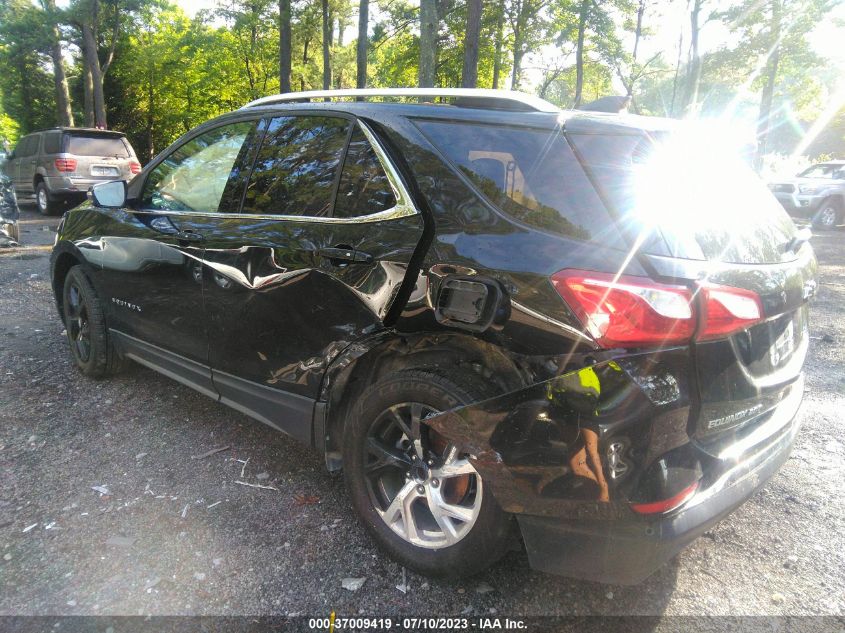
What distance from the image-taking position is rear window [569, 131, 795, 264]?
1.88 meters

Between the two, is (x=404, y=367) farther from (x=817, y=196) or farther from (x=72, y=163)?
(x=817, y=196)

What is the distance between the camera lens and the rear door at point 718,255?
1819 mm

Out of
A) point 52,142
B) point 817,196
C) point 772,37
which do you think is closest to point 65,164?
point 52,142

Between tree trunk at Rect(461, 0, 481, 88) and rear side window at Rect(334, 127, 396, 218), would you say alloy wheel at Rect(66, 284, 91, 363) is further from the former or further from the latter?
tree trunk at Rect(461, 0, 481, 88)

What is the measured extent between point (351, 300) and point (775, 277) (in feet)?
5.13

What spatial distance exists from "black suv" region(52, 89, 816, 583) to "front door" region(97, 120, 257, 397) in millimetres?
127

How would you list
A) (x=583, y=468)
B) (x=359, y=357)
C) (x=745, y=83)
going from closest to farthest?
(x=583, y=468) → (x=359, y=357) → (x=745, y=83)

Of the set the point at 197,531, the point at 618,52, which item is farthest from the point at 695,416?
the point at 618,52

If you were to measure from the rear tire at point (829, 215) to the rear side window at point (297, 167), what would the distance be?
16.8 meters

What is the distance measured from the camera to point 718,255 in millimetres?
1905

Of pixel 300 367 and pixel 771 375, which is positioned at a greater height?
pixel 771 375

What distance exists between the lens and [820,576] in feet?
7.66

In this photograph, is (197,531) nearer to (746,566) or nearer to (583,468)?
(583,468)

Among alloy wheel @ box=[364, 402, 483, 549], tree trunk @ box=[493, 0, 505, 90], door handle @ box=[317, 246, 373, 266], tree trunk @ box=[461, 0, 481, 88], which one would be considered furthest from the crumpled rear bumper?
tree trunk @ box=[493, 0, 505, 90]
